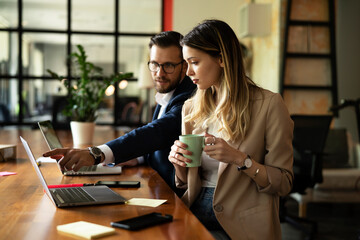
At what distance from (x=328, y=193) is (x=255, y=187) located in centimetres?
314

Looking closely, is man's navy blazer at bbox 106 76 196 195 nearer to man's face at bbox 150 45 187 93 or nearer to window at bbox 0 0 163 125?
man's face at bbox 150 45 187 93

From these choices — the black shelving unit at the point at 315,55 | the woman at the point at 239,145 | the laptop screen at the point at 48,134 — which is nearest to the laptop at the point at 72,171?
the laptop screen at the point at 48,134

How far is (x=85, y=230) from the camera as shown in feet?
3.68

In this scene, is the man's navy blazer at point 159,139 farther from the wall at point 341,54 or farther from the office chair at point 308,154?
the wall at point 341,54

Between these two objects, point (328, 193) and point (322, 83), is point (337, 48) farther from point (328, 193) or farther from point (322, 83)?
point (328, 193)

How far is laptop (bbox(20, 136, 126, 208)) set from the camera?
1398 mm

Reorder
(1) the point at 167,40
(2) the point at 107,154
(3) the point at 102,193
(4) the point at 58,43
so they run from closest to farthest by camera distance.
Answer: (3) the point at 102,193
(2) the point at 107,154
(1) the point at 167,40
(4) the point at 58,43

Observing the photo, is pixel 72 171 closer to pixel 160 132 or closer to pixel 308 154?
pixel 160 132

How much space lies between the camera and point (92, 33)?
7223 millimetres

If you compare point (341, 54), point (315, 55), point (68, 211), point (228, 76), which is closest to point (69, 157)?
point (68, 211)

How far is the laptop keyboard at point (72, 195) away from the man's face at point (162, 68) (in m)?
0.81

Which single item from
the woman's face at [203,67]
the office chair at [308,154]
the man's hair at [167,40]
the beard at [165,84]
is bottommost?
the office chair at [308,154]

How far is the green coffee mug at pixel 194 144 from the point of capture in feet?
4.66

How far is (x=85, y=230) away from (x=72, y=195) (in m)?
0.41
